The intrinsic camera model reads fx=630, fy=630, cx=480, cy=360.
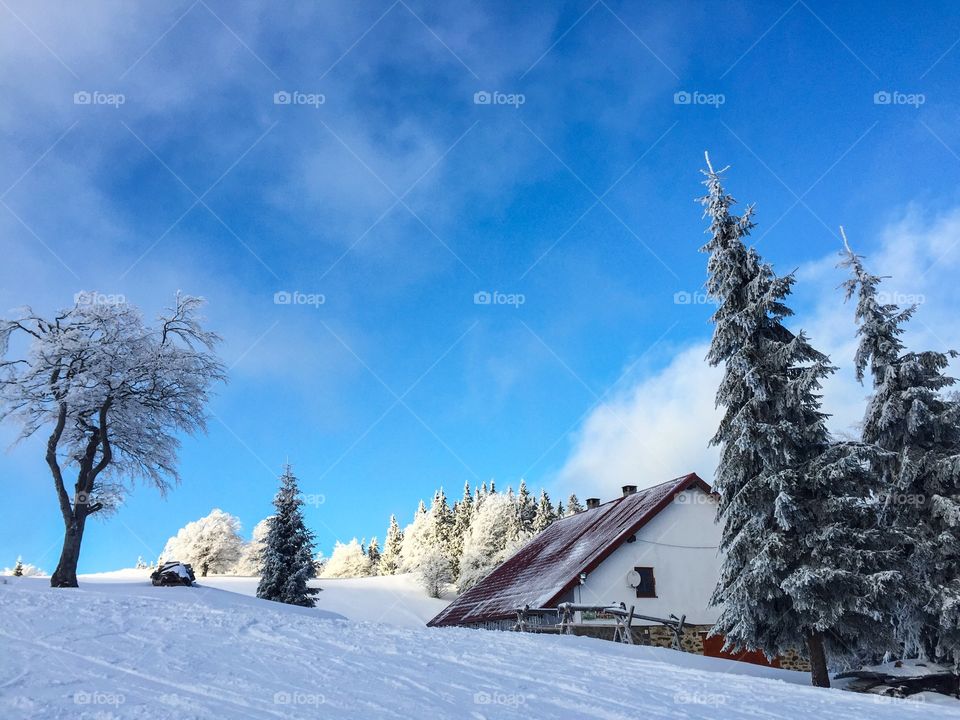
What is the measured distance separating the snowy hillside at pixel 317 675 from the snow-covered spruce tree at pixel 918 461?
7239mm

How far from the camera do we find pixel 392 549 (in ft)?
300

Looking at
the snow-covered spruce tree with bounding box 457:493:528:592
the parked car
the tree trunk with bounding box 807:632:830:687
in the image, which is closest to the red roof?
the tree trunk with bounding box 807:632:830:687

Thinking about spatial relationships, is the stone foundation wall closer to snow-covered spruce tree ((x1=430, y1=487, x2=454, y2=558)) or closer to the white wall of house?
the white wall of house

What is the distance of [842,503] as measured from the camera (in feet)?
48.0

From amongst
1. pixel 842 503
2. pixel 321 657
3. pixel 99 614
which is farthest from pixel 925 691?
pixel 99 614

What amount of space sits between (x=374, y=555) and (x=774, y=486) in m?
96.6

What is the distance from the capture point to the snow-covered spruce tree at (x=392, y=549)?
90431 mm

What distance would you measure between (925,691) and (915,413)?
727 cm

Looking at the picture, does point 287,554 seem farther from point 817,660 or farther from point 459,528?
point 459,528

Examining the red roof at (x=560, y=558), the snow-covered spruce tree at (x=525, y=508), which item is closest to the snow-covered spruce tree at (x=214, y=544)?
the snow-covered spruce tree at (x=525, y=508)

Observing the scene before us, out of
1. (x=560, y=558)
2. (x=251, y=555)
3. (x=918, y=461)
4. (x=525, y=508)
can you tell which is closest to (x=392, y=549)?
(x=251, y=555)

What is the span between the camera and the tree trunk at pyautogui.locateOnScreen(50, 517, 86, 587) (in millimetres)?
18422

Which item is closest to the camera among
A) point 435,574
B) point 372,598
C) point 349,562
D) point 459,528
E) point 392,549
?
point 372,598

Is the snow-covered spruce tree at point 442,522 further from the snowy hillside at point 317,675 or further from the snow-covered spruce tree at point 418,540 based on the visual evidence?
the snowy hillside at point 317,675
